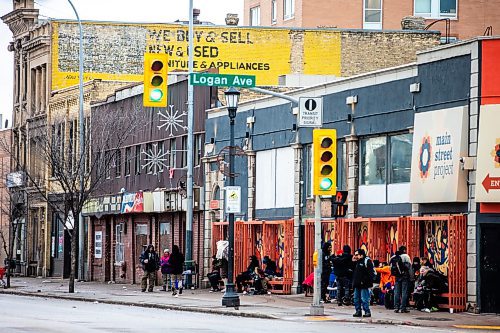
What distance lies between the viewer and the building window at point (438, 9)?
70.8 metres

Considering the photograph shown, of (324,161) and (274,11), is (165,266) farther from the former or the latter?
(274,11)

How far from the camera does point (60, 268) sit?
6606 centimetres

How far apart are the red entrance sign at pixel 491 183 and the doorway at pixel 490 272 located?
926 millimetres

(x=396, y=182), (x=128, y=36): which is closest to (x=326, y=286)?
(x=396, y=182)

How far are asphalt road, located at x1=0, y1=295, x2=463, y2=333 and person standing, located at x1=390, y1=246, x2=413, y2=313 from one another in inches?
112

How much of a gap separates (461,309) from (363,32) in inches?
1174

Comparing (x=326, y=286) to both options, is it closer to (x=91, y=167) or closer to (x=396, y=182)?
(x=396, y=182)

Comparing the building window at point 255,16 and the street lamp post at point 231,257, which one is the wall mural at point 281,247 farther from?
the building window at point 255,16

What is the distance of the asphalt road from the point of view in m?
26.3

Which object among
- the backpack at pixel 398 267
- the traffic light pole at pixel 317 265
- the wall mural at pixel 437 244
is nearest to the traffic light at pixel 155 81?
the traffic light pole at pixel 317 265

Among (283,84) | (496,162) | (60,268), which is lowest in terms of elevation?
(60,268)

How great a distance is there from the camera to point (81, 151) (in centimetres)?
5169

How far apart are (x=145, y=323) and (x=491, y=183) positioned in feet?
31.8

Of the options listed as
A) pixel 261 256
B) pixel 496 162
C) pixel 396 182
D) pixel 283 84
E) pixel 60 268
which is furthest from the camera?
pixel 60 268
